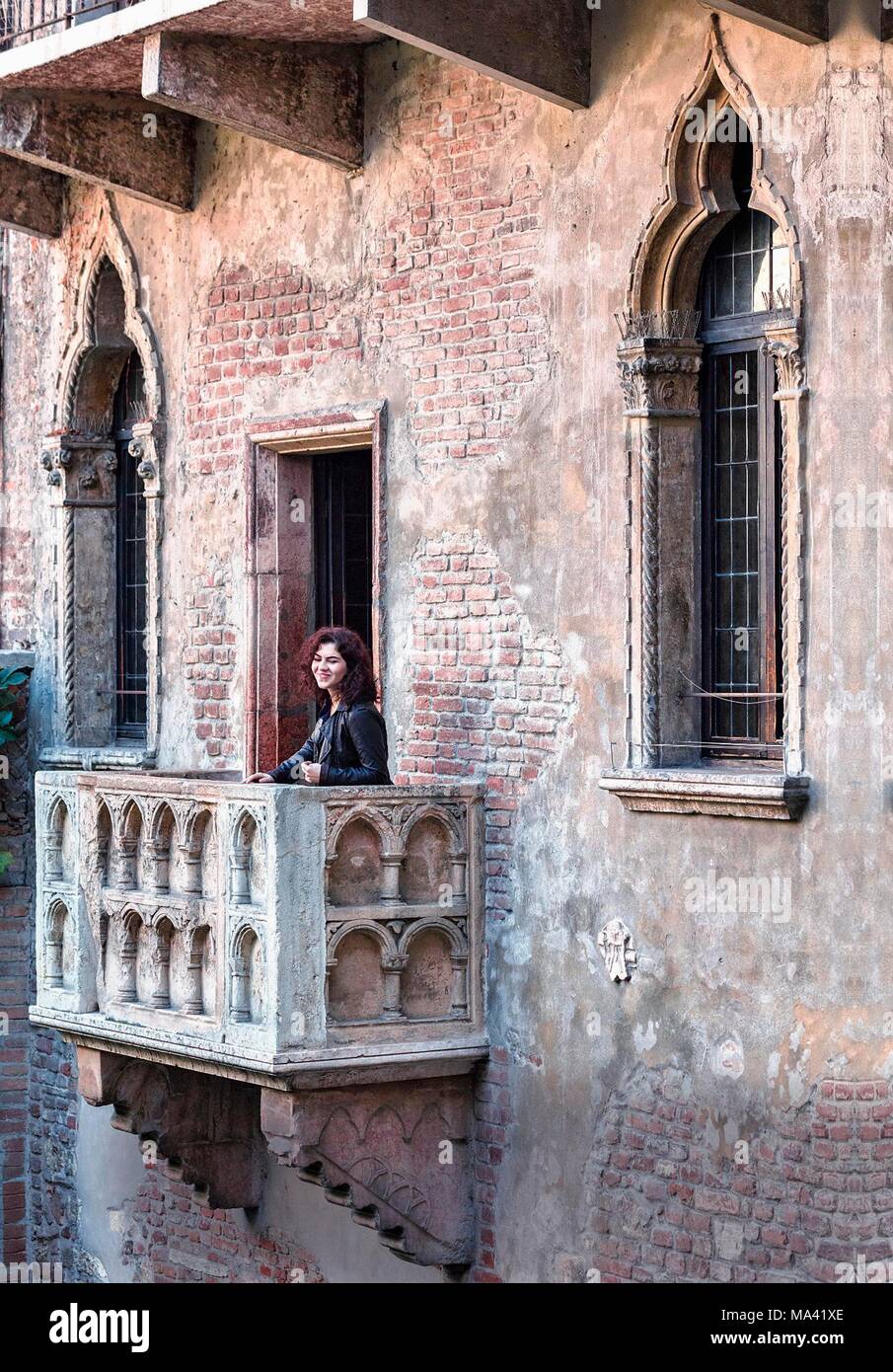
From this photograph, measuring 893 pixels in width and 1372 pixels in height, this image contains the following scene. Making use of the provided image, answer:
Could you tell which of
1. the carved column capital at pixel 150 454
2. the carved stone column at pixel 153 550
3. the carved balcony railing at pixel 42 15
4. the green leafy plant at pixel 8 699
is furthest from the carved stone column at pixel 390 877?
the carved balcony railing at pixel 42 15

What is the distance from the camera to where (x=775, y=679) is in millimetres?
8203

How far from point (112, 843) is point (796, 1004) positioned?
332cm

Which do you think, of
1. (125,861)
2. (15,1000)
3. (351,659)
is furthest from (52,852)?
(15,1000)

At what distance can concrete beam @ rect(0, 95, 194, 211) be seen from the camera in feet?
35.5

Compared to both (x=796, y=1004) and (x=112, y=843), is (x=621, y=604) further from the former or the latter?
(x=112, y=843)

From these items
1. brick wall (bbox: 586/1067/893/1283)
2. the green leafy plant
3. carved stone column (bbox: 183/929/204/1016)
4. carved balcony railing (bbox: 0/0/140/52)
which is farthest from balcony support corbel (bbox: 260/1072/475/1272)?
carved balcony railing (bbox: 0/0/140/52)

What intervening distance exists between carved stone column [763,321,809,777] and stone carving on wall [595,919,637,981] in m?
1.10

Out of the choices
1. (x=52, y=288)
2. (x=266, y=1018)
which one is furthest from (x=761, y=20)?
(x=52, y=288)

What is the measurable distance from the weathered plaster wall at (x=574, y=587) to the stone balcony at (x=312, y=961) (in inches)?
8.0

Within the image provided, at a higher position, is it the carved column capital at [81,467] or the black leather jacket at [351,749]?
the carved column capital at [81,467]

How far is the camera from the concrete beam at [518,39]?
8477 mm

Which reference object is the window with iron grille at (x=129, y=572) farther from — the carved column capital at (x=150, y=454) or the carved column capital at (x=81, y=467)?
the carved column capital at (x=150, y=454)

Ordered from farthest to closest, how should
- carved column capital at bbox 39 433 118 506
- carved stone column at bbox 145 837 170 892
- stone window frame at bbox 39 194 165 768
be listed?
carved column capital at bbox 39 433 118 506 < stone window frame at bbox 39 194 165 768 < carved stone column at bbox 145 837 170 892

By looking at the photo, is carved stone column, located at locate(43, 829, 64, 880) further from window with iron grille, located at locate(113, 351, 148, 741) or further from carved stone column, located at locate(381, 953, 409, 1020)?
carved stone column, located at locate(381, 953, 409, 1020)
